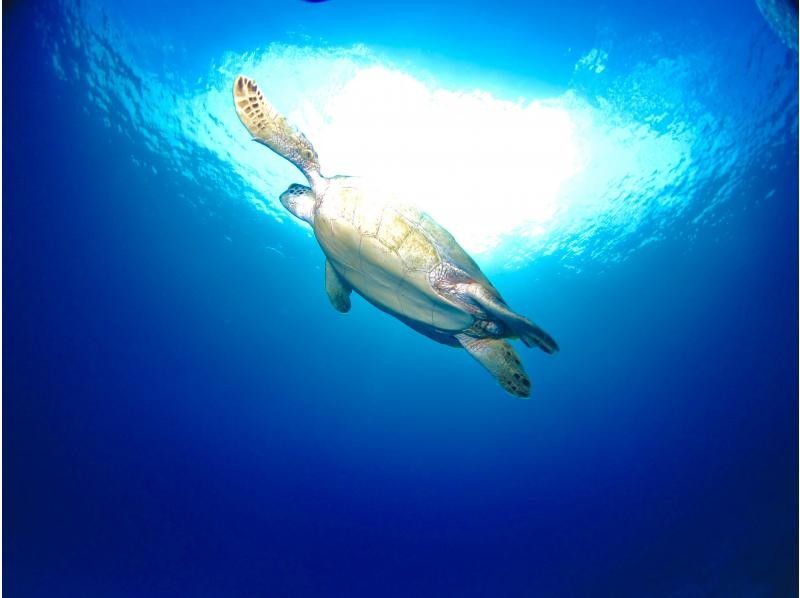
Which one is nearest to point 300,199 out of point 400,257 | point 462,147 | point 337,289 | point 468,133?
point 337,289

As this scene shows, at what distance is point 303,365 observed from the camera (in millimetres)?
24062

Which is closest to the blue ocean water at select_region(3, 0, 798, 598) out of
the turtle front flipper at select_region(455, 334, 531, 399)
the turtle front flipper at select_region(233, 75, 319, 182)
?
the turtle front flipper at select_region(233, 75, 319, 182)

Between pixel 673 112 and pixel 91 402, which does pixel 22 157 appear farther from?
pixel 673 112

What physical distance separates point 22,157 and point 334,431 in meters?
23.2

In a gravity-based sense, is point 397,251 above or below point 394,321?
below

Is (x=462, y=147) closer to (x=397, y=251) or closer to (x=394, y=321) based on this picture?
(x=397, y=251)

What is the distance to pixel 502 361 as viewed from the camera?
413 cm

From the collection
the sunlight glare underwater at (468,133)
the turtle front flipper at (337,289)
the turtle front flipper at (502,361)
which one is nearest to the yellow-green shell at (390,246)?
the turtle front flipper at (502,361)

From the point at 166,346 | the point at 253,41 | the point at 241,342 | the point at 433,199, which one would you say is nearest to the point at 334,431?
the point at 241,342

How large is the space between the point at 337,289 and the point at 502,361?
2.44 metres

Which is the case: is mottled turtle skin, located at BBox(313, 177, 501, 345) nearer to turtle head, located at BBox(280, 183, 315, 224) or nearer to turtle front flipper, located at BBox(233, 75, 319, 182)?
turtle head, located at BBox(280, 183, 315, 224)

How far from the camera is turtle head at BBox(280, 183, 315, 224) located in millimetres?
4297

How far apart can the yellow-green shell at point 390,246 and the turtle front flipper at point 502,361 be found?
1.10ft

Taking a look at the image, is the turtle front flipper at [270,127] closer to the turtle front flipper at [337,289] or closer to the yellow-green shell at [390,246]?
the yellow-green shell at [390,246]
